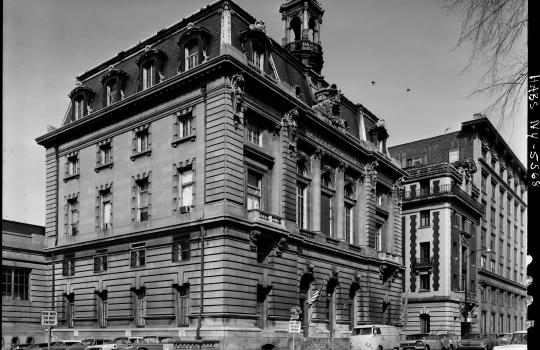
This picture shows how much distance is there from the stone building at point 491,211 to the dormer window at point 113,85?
47.3 meters

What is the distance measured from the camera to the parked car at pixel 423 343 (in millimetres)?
45594

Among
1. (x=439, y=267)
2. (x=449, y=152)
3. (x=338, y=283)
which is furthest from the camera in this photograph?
(x=449, y=152)

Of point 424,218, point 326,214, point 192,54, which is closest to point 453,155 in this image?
point 424,218

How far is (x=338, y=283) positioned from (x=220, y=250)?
16775 millimetres

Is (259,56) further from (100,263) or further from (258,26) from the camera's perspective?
(100,263)

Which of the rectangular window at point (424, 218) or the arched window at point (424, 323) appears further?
the rectangular window at point (424, 218)

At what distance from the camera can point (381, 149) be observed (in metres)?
62.7

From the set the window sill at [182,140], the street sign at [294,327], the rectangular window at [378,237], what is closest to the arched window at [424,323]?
the rectangular window at [378,237]

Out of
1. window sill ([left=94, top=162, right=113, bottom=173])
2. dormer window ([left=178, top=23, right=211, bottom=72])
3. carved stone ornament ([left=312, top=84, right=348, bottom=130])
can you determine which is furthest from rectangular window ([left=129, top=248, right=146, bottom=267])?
carved stone ornament ([left=312, top=84, right=348, bottom=130])

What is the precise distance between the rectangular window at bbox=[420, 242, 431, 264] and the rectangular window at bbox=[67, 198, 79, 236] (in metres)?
41.5

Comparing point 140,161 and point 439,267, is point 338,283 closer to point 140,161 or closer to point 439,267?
point 140,161

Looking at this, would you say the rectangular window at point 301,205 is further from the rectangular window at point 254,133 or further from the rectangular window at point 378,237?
the rectangular window at point 378,237

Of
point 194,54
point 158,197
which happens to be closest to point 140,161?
point 158,197

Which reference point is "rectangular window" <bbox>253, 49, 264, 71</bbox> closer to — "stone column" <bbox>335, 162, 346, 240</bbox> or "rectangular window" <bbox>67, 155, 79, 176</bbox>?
"stone column" <bbox>335, 162, 346, 240</bbox>
